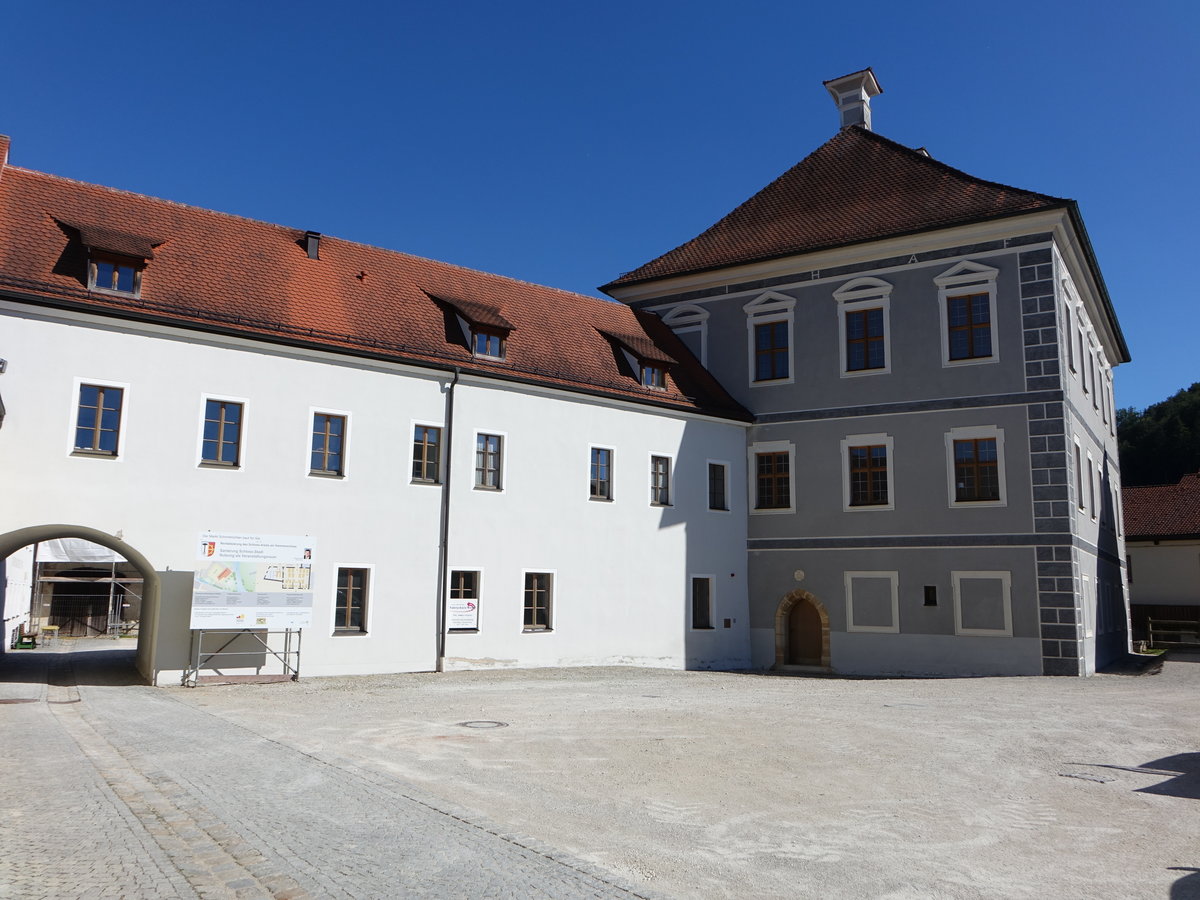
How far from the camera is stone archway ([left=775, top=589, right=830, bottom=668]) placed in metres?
27.7

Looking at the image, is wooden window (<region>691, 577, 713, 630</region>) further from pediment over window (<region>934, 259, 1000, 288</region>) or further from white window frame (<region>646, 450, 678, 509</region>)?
pediment over window (<region>934, 259, 1000, 288</region>)

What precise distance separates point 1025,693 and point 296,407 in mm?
15683

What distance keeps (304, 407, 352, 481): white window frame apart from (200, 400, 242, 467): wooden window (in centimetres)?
137

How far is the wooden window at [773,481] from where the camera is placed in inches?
1123

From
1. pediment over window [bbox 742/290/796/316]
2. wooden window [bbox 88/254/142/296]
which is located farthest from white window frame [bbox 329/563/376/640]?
pediment over window [bbox 742/290/796/316]

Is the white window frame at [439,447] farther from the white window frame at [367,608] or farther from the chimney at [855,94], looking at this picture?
the chimney at [855,94]

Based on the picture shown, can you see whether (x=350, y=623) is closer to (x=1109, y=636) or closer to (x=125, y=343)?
(x=125, y=343)

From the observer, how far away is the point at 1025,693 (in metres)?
19.5

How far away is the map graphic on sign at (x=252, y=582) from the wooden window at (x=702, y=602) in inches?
451

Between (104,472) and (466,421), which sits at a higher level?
(466,421)

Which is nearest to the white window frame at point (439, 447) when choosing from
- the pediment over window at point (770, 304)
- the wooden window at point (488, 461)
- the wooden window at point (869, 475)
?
the wooden window at point (488, 461)

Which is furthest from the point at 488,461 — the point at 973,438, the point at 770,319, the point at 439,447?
the point at 973,438

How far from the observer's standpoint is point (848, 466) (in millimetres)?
27312

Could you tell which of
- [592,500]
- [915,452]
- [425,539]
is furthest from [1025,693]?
[425,539]
